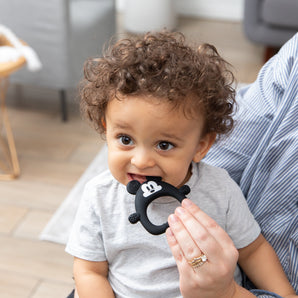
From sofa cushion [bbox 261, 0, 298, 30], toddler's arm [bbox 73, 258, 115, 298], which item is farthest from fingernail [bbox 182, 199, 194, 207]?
sofa cushion [bbox 261, 0, 298, 30]

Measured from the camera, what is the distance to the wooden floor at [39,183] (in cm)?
177

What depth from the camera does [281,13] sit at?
293cm

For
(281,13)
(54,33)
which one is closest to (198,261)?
(54,33)

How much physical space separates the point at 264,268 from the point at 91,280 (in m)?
0.32

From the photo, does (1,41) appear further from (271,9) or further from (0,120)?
(271,9)

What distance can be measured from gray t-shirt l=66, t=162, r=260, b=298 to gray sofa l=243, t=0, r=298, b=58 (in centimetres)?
218

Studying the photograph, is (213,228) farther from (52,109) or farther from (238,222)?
(52,109)

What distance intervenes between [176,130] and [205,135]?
102 millimetres

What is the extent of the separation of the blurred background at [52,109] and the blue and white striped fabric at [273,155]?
0.47 metres

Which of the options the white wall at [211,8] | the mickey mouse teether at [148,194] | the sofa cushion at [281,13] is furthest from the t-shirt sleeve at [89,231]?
the white wall at [211,8]

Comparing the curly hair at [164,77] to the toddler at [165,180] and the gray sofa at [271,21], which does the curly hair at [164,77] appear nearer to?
the toddler at [165,180]

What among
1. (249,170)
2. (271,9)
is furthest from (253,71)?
(249,170)

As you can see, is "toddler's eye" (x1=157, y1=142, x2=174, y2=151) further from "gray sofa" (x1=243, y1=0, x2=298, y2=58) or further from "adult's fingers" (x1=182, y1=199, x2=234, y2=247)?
"gray sofa" (x1=243, y1=0, x2=298, y2=58)

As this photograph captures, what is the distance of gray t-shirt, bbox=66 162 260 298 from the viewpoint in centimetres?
96
